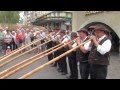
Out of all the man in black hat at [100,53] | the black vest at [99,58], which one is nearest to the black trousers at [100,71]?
the man in black hat at [100,53]

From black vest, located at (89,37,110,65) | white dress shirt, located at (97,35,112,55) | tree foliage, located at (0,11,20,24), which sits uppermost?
white dress shirt, located at (97,35,112,55)

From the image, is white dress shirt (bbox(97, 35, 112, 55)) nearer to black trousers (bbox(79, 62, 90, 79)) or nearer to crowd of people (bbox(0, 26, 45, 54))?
black trousers (bbox(79, 62, 90, 79))

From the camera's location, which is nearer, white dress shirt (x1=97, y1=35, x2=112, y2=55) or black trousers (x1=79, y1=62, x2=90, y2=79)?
white dress shirt (x1=97, y1=35, x2=112, y2=55)

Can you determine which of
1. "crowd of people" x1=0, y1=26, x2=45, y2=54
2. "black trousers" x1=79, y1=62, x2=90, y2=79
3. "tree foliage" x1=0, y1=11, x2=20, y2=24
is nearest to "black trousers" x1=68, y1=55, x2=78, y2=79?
"black trousers" x1=79, y1=62, x2=90, y2=79

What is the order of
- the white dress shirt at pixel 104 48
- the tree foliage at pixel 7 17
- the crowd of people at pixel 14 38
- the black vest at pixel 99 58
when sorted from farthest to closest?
the tree foliage at pixel 7 17 < the crowd of people at pixel 14 38 < the black vest at pixel 99 58 < the white dress shirt at pixel 104 48

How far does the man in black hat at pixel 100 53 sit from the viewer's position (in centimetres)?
666

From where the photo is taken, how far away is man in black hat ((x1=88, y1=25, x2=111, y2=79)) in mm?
6660

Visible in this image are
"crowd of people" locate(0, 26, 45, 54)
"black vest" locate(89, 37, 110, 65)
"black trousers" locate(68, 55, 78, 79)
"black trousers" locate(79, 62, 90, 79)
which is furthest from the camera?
"crowd of people" locate(0, 26, 45, 54)

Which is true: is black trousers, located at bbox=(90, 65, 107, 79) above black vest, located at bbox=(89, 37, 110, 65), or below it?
below

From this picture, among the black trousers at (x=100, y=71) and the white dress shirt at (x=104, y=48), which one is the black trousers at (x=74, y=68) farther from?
the white dress shirt at (x=104, y=48)

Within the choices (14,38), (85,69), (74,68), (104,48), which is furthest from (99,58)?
(14,38)

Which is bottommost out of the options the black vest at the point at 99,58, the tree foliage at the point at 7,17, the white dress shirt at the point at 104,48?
the tree foliage at the point at 7,17

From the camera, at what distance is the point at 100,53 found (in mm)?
6715

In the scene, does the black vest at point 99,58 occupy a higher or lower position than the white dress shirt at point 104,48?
lower
